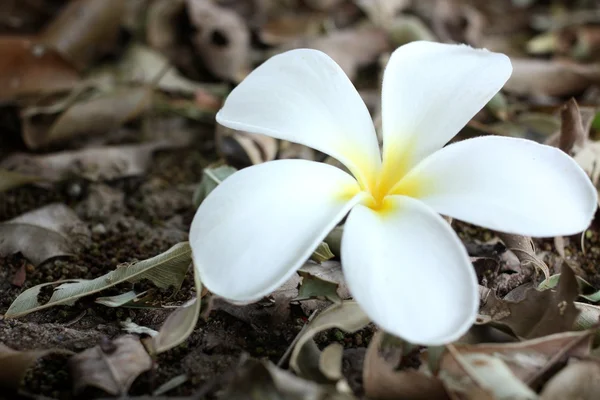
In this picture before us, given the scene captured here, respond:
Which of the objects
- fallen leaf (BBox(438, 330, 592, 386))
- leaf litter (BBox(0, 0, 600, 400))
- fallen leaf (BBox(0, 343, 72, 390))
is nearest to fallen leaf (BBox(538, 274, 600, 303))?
leaf litter (BBox(0, 0, 600, 400))

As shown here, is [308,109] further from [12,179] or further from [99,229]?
[12,179]

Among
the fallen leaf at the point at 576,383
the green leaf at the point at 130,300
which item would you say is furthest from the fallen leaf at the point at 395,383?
the green leaf at the point at 130,300

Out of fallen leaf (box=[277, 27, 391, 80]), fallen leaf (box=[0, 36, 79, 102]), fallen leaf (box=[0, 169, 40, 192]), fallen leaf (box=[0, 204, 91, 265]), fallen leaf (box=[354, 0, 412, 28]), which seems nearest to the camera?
fallen leaf (box=[0, 204, 91, 265])

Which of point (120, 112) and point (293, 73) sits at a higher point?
point (293, 73)

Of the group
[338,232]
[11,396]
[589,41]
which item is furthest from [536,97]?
[11,396]

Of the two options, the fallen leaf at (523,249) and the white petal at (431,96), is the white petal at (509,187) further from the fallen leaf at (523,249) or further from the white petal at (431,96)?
the fallen leaf at (523,249)

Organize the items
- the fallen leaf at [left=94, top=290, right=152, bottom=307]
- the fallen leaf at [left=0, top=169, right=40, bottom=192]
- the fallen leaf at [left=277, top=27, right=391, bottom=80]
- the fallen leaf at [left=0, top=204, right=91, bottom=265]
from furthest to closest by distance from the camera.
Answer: the fallen leaf at [left=277, top=27, right=391, bottom=80], the fallen leaf at [left=0, top=169, right=40, bottom=192], the fallen leaf at [left=0, top=204, right=91, bottom=265], the fallen leaf at [left=94, top=290, right=152, bottom=307]

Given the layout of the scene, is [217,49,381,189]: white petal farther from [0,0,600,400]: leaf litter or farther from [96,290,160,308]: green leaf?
[96,290,160,308]: green leaf

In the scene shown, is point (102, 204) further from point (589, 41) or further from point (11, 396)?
point (589, 41)
